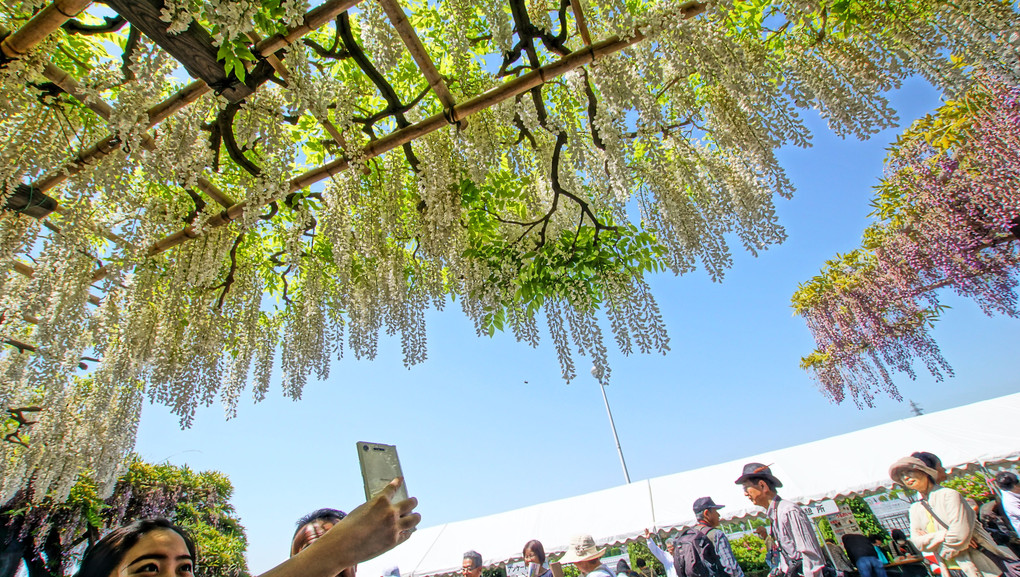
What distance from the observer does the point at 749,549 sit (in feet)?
22.5

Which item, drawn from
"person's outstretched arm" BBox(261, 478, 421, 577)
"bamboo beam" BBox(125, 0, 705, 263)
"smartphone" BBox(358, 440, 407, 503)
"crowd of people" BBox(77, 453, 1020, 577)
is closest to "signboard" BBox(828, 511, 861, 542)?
"crowd of people" BBox(77, 453, 1020, 577)

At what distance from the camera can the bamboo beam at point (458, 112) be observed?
2.21 metres

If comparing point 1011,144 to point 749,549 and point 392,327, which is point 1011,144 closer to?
point 749,549

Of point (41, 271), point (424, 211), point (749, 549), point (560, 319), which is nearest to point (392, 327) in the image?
point (424, 211)

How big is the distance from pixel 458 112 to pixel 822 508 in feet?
21.6

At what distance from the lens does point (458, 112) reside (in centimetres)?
273

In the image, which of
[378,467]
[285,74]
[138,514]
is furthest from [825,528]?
[138,514]

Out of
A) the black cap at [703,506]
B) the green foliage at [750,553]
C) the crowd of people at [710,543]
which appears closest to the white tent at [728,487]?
the crowd of people at [710,543]

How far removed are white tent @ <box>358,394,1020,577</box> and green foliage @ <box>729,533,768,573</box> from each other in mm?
1524

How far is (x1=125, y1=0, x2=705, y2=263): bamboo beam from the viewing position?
2213 mm

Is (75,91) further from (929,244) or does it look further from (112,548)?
(929,244)

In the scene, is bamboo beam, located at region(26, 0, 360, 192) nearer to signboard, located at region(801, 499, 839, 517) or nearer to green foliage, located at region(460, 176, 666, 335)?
green foliage, located at region(460, 176, 666, 335)

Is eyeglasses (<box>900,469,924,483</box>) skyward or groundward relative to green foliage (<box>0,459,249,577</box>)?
groundward

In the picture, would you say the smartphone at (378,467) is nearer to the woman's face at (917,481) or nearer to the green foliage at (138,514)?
the woman's face at (917,481)
